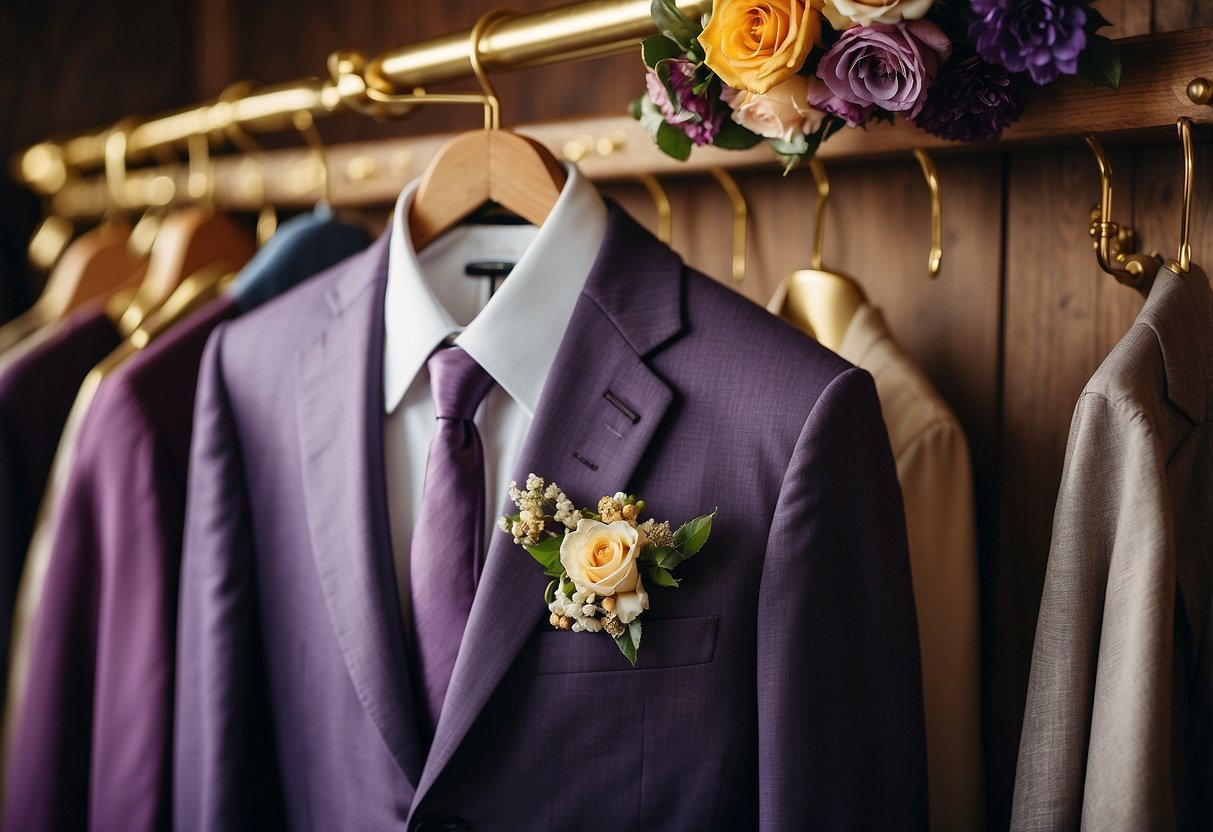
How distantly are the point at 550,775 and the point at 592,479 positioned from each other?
0.83 ft

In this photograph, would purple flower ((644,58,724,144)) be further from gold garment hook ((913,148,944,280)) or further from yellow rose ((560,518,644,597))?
yellow rose ((560,518,644,597))

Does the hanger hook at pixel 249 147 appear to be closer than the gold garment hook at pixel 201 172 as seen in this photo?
Yes

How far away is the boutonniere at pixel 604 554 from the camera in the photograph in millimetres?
817

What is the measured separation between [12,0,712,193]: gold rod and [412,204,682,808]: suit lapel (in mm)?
179

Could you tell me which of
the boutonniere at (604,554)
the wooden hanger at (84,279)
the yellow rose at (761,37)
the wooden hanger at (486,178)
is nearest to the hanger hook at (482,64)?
the wooden hanger at (486,178)

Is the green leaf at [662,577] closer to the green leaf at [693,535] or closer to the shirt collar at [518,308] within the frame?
the green leaf at [693,535]

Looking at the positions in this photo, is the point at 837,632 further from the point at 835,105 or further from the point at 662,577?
the point at 835,105

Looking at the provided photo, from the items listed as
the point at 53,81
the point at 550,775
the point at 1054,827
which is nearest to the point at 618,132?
the point at 550,775

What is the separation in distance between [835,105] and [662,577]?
0.40 metres

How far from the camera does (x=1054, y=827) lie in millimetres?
773

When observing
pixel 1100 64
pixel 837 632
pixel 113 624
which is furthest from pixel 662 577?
pixel 113 624

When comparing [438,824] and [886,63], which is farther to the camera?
[438,824]

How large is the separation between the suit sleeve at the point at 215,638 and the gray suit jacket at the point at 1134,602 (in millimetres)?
729

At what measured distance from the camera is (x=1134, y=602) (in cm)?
73
